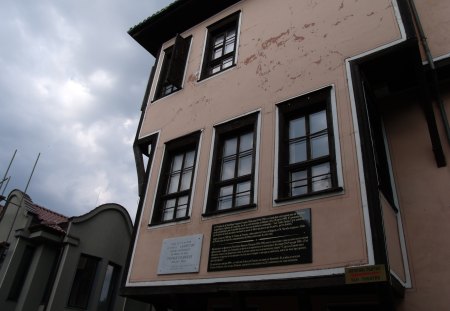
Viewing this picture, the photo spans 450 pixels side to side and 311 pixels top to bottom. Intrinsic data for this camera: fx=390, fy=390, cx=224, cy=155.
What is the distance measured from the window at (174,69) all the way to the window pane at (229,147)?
2.61 metres

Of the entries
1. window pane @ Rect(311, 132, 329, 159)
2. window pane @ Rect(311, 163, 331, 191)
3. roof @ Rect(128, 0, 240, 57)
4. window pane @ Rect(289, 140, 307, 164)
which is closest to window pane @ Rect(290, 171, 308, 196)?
window pane @ Rect(311, 163, 331, 191)

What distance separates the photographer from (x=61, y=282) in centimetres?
1170

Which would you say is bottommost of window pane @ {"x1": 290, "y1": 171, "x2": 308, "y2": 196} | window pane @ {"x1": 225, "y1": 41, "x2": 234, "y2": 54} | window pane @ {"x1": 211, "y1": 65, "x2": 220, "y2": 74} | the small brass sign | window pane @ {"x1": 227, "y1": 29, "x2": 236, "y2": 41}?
the small brass sign

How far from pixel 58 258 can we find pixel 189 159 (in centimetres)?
628

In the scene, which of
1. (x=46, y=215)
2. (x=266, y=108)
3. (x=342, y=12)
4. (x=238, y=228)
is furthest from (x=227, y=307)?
(x=46, y=215)

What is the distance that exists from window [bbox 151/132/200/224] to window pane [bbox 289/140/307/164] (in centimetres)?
226

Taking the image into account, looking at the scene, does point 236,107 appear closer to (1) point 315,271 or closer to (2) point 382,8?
(2) point 382,8

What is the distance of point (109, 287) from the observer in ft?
44.6

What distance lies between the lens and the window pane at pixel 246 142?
7.93m

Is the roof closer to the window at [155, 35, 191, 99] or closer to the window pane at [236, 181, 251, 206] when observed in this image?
the window at [155, 35, 191, 99]

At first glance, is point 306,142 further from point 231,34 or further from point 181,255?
point 231,34

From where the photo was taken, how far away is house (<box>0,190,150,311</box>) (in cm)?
1145

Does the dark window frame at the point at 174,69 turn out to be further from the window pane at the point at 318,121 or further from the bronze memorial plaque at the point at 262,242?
the bronze memorial plaque at the point at 262,242

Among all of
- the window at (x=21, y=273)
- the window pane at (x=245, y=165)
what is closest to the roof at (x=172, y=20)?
the window pane at (x=245, y=165)
